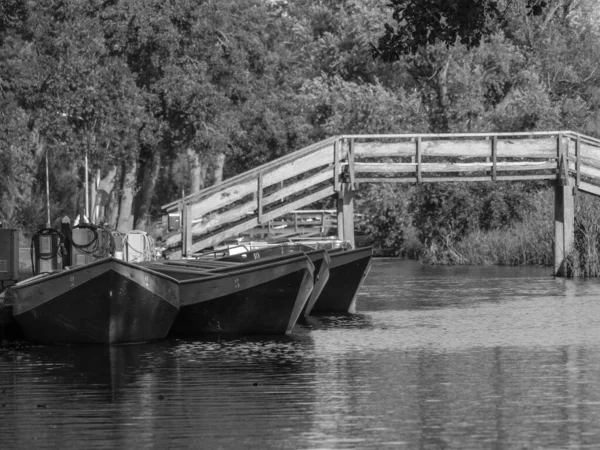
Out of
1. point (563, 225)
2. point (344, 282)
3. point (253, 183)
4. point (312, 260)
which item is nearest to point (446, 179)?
point (563, 225)

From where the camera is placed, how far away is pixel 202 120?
51.2 metres

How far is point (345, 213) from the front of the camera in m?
36.0

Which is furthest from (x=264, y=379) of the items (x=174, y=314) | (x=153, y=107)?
(x=153, y=107)

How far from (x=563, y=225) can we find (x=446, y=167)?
4.59 m

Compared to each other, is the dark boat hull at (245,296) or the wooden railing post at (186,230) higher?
the wooden railing post at (186,230)

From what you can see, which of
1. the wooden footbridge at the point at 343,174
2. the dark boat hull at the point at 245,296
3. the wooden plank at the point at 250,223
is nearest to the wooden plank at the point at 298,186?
the wooden footbridge at the point at 343,174

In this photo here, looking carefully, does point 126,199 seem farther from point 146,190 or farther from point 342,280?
point 342,280

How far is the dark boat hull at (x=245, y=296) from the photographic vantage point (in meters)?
23.8

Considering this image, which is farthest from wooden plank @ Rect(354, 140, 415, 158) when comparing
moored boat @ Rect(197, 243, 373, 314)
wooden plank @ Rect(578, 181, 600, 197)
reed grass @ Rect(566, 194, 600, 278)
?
reed grass @ Rect(566, 194, 600, 278)

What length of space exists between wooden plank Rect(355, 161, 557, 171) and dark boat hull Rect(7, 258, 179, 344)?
1387 cm

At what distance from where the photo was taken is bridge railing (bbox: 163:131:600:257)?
35.6 meters

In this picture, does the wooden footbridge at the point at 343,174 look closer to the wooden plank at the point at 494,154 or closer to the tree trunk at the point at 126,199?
the wooden plank at the point at 494,154

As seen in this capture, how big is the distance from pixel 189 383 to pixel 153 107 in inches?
1317

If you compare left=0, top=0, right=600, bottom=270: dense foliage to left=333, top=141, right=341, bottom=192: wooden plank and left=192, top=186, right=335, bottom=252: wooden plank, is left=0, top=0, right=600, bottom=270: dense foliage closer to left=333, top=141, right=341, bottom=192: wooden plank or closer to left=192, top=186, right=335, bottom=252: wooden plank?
left=333, top=141, right=341, bottom=192: wooden plank
